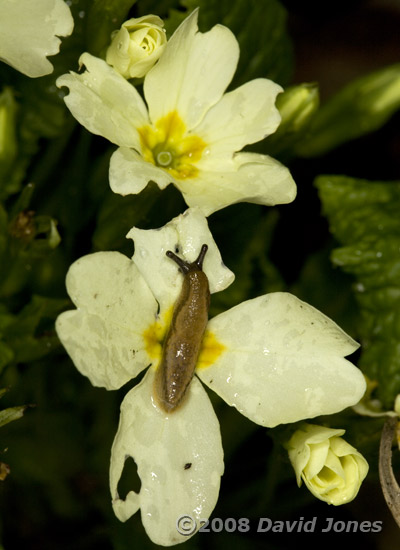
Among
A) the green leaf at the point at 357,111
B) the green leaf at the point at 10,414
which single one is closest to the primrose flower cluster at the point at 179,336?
the green leaf at the point at 10,414

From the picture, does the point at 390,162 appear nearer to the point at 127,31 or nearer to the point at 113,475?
the point at 127,31

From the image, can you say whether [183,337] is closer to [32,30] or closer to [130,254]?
[130,254]

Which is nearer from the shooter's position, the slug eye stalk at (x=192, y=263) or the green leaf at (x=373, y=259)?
the slug eye stalk at (x=192, y=263)

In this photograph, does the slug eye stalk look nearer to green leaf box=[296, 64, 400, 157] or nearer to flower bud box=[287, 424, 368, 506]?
flower bud box=[287, 424, 368, 506]

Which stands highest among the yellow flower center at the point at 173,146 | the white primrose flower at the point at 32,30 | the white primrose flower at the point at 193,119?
the white primrose flower at the point at 32,30

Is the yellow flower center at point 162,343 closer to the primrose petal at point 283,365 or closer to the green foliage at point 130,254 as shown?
the primrose petal at point 283,365

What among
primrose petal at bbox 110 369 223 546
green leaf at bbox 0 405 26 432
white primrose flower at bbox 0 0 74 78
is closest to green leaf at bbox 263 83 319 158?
white primrose flower at bbox 0 0 74 78

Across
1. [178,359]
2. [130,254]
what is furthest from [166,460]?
[130,254]
